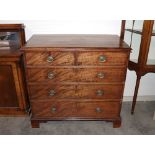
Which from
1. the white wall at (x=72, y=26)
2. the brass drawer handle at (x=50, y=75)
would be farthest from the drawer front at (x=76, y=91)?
the white wall at (x=72, y=26)

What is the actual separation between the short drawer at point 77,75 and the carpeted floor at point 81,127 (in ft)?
2.57

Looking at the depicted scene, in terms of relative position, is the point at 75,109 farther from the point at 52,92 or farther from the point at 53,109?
the point at 52,92

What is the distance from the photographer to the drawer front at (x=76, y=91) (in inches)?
85.0

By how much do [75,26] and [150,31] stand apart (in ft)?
3.24

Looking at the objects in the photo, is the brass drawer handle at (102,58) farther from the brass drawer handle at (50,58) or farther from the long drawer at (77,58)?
the brass drawer handle at (50,58)

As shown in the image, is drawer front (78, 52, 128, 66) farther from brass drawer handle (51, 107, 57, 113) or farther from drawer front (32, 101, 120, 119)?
brass drawer handle (51, 107, 57, 113)

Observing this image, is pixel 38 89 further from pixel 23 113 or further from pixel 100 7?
pixel 100 7

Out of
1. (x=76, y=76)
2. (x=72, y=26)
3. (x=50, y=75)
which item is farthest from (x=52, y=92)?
(x=72, y=26)

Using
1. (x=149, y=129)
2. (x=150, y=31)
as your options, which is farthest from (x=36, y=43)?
(x=149, y=129)

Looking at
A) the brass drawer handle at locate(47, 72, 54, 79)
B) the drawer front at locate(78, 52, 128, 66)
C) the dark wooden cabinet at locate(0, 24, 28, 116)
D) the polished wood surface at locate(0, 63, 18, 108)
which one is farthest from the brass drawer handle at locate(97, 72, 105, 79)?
the polished wood surface at locate(0, 63, 18, 108)

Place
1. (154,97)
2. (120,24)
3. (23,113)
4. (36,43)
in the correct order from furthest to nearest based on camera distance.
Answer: (154,97)
(23,113)
(120,24)
(36,43)

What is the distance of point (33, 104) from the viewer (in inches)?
89.8

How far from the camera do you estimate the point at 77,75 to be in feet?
6.80

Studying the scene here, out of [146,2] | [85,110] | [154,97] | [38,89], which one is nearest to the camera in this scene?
[146,2]
